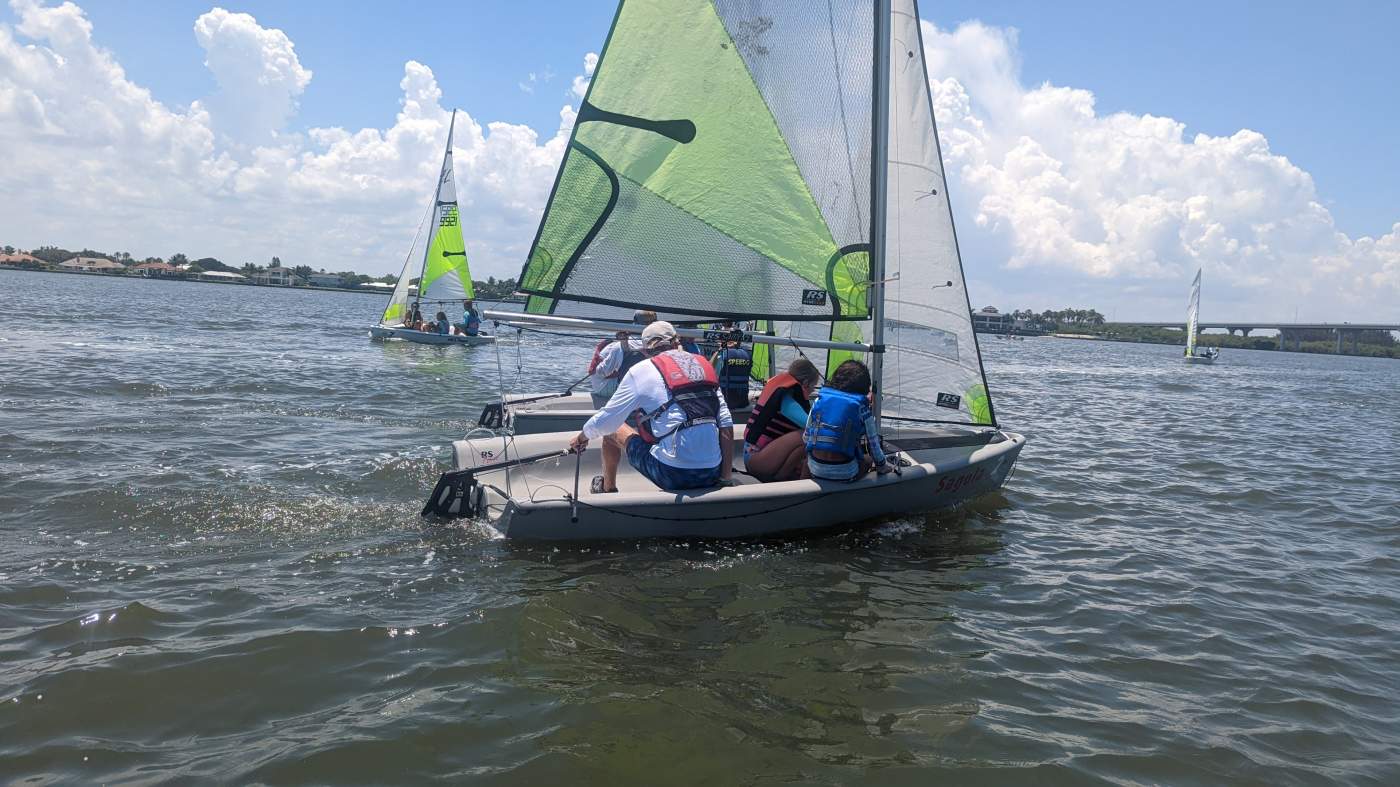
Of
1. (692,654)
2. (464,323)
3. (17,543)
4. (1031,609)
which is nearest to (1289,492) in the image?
(1031,609)

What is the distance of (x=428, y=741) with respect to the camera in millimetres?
3680

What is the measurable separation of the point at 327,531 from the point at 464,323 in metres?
24.0

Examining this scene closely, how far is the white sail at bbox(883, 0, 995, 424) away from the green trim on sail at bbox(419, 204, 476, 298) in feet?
81.5

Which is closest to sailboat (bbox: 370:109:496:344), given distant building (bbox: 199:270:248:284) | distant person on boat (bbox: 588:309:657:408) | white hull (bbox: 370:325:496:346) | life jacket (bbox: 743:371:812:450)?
white hull (bbox: 370:325:496:346)

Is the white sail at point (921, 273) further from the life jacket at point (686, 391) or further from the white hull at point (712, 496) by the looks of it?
the life jacket at point (686, 391)

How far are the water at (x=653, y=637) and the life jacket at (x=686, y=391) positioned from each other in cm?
102

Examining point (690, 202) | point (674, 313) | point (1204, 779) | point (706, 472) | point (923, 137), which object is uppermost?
point (923, 137)

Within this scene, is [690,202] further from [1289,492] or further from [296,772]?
[1289,492]

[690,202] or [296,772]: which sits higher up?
[690,202]

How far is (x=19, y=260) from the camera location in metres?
138

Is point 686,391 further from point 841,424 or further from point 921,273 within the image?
point 921,273

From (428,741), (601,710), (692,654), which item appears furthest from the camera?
(692,654)

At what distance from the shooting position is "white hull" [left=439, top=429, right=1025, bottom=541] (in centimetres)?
620

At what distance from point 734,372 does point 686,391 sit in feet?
16.5
